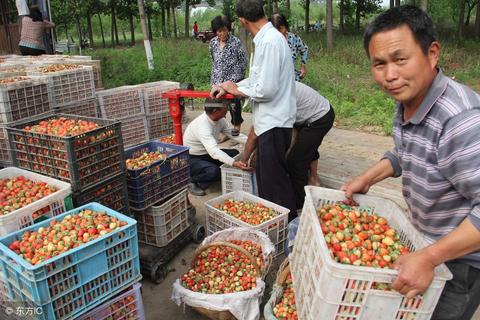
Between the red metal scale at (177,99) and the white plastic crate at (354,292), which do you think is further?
the red metal scale at (177,99)

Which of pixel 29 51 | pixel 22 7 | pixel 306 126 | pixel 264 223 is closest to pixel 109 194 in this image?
pixel 264 223

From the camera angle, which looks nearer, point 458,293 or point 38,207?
point 458,293

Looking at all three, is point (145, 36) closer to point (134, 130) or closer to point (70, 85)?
point (134, 130)

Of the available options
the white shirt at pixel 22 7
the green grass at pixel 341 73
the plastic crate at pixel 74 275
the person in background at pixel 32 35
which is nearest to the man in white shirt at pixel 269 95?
the plastic crate at pixel 74 275

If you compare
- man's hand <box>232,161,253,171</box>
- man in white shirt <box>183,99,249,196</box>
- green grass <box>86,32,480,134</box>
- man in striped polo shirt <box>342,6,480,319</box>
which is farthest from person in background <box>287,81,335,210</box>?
green grass <box>86,32,480,134</box>

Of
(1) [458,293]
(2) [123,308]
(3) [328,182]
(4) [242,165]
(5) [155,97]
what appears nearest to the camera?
(1) [458,293]

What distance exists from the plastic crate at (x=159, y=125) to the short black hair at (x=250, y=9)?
2.93 meters

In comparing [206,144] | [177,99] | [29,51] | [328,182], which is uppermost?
[29,51]

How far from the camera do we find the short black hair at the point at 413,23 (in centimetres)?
155

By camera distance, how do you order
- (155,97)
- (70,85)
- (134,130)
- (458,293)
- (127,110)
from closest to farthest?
(458,293)
(70,85)
(127,110)
(134,130)
(155,97)

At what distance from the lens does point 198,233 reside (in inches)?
165

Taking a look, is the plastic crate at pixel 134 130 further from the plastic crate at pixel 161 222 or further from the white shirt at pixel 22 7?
the white shirt at pixel 22 7

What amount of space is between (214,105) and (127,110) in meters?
1.89

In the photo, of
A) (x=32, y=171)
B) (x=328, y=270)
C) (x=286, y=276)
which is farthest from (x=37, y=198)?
(x=328, y=270)
